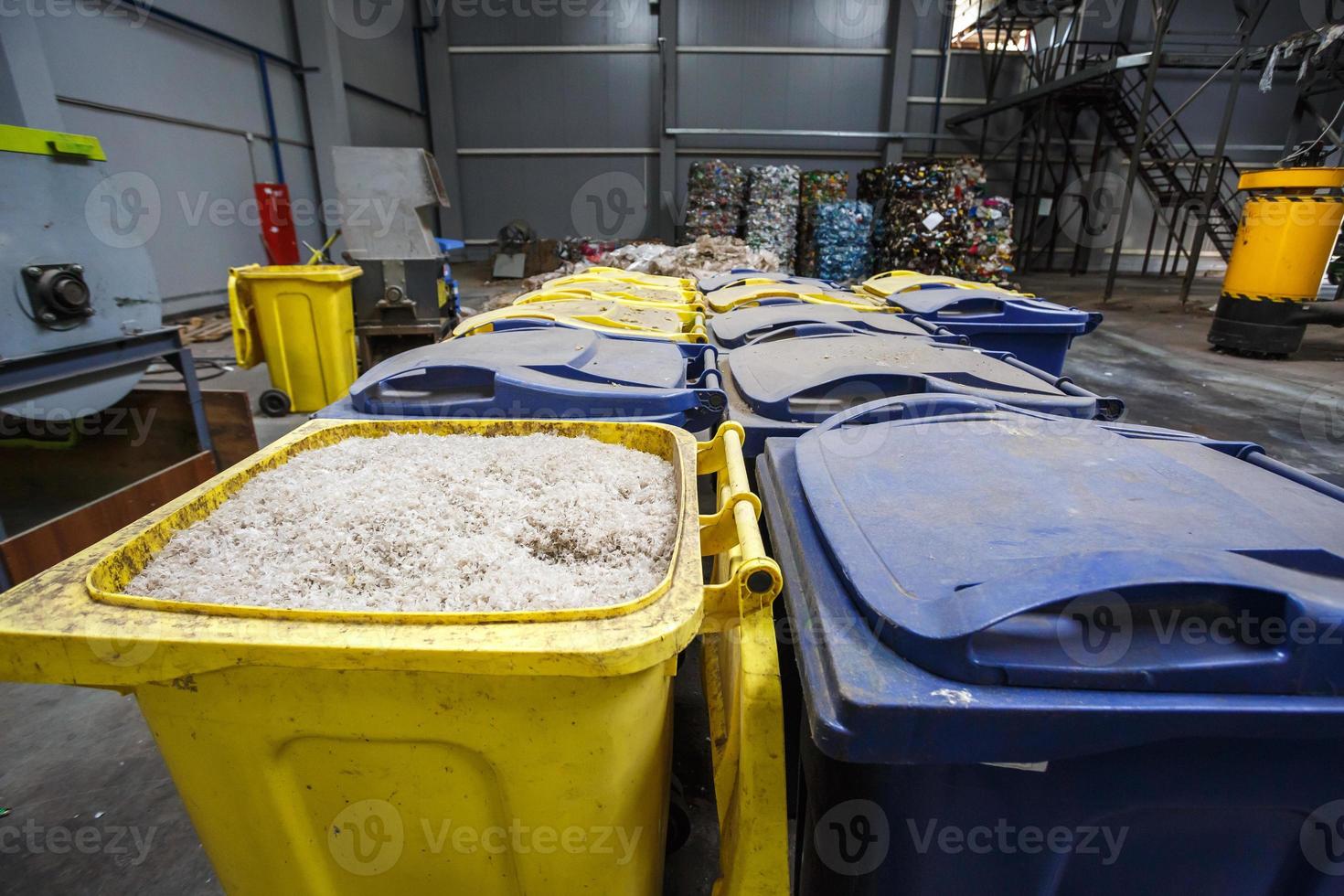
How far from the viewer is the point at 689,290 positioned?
3.95m

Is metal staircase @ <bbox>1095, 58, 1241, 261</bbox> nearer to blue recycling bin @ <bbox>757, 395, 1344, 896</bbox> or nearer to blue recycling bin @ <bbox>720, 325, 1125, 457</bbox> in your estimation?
blue recycling bin @ <bbox>720, 325, 1125, 457</bbox>

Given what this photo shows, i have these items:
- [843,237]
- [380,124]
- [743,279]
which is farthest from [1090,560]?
[380,124]

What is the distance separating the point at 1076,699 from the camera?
0.65m

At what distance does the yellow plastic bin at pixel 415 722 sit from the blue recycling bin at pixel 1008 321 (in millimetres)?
2476

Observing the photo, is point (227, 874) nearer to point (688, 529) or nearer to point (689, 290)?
point (688, 529)

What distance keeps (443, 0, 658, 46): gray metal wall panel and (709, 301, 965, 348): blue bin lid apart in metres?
11.1

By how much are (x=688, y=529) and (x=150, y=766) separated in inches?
72.4

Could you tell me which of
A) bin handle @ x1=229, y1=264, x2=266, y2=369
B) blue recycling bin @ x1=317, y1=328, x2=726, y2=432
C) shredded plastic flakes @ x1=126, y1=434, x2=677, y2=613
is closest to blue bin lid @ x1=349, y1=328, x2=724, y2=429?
blue recycling bin @ x1=317, y1=328, x2=726, y2=432

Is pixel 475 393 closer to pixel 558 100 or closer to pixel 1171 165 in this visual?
pixel 558 100

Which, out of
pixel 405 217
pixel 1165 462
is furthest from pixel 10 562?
pixel 405 217

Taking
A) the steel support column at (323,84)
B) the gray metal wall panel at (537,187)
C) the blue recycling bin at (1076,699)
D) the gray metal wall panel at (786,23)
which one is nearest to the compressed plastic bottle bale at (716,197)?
the gray metal wall panel at (537,187)

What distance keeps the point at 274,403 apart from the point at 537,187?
9.32 metres

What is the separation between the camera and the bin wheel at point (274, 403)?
4273mm

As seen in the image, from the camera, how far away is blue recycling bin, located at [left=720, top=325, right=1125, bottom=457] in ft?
5.11
